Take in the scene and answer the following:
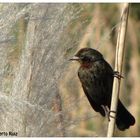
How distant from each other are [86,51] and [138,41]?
111 cm

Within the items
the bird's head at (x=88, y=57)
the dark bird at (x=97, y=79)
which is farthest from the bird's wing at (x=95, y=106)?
the bird's head at (x=88, y=57)

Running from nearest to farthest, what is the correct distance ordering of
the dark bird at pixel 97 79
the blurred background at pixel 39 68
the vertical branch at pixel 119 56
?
the blurred background at pixel 39 68 → the vertical branch at pixel 119 56 → the dark bird at pixel 97 79

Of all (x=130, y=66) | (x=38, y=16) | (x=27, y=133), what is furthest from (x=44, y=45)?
(x=130, y=66)

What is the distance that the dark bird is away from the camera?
8.90ft

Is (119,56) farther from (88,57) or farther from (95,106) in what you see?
(95,106)

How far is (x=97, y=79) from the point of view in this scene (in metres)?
2.74

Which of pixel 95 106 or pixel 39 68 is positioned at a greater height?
pixel 39 68

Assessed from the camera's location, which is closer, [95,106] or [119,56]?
[119,56]

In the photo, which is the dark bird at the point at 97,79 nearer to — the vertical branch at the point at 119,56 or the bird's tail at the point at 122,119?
the bird's tail at the point at 122,119

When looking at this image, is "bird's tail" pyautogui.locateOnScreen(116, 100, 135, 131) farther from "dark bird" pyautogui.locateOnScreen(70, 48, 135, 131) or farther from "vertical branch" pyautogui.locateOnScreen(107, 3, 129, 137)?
"vertical branch" pyautogui.locateOnScreen(107, 3, 129, 137)

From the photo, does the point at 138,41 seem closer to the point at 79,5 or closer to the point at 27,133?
the point at 79,5

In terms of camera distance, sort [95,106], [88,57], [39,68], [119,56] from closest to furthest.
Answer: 1. [39,68]
2. [119,56]
3. [88,57]
4. [95,106]

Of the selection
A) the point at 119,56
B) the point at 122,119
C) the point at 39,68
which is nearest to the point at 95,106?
the point at 122,119

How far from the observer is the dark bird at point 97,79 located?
2714 mm
